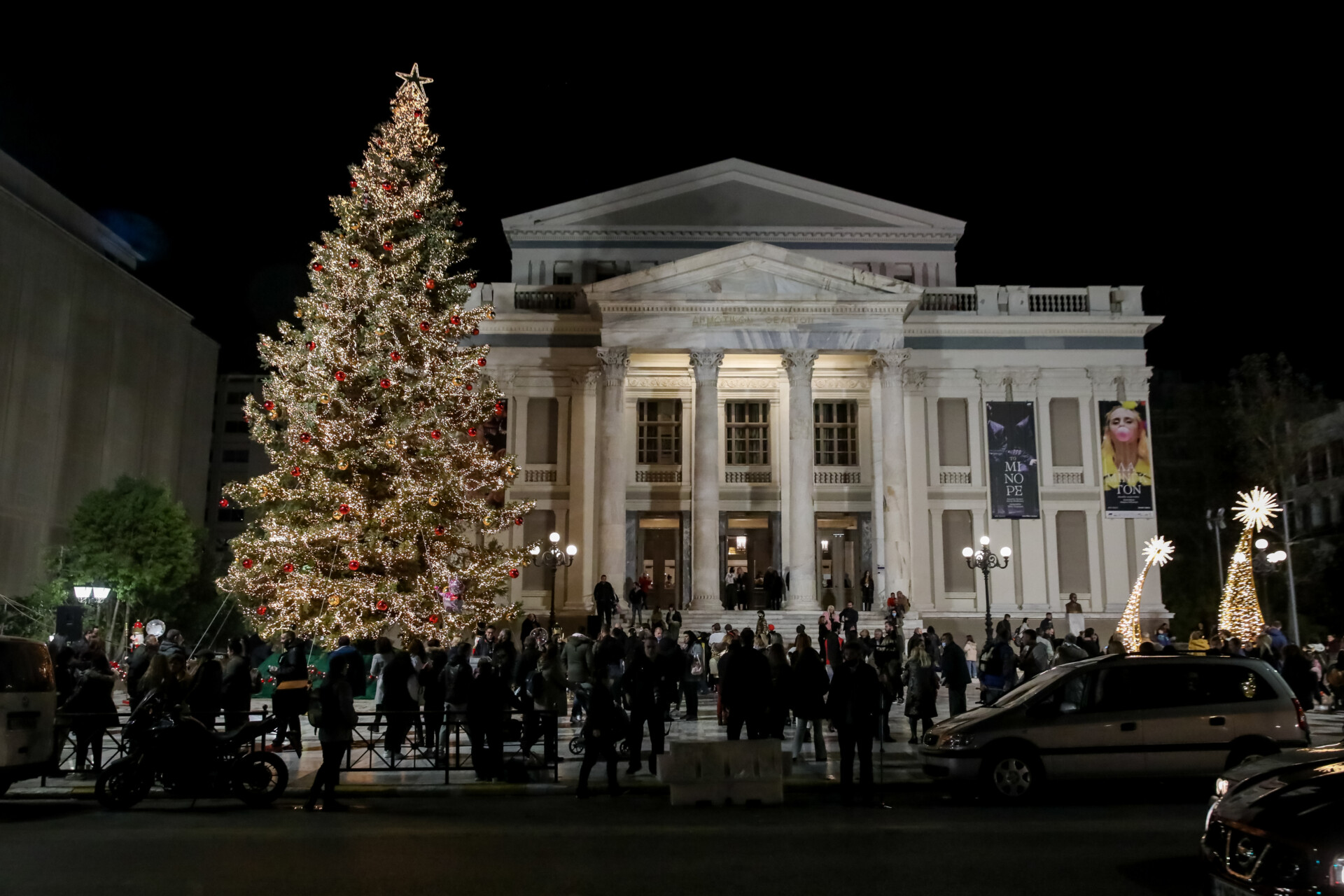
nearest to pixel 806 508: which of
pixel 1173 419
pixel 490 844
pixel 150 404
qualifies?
pixel 490 844

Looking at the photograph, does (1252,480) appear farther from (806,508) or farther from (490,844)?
(490,844)

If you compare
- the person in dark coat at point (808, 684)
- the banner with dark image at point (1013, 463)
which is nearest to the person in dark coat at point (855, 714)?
the person in dark coat at point (808, 684)

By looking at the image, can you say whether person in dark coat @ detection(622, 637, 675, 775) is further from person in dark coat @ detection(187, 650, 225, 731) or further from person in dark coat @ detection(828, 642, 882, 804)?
person in dark coat @ detection(187, 650, 225, 731)

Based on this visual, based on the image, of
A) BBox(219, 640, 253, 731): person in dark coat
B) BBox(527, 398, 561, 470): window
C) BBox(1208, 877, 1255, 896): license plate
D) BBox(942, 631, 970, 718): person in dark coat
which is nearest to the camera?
BBox(1208, 877, 1255, 896): license plate

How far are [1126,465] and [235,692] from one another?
30.9m

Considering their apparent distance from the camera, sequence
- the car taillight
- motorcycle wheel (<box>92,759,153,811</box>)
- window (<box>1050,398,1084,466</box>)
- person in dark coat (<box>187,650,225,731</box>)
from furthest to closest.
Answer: window (<box>1050,398,1084,466</box>) → person in dark coat (<box>187,650,225,731</box>) → the car taillight → motorcycle wheel (<box>92,759,153,811</box>)

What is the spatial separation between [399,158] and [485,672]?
14634 millimetres

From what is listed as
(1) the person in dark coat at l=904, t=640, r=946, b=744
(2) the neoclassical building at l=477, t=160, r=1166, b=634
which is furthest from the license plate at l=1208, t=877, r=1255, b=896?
(2) the neoclassical building at l=477, t=160, r=1166, b=634

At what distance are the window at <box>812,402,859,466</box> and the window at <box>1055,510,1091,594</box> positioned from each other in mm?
7768

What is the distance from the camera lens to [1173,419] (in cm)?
5991

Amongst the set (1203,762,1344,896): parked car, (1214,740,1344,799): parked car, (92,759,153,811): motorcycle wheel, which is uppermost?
(1214,740,1344,799): parked car

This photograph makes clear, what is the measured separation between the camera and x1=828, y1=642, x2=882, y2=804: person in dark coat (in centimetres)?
1202

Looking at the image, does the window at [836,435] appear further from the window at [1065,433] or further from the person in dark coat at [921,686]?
the person in dark coat at [921,686]

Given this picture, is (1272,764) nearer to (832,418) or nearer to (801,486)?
(801,486)
